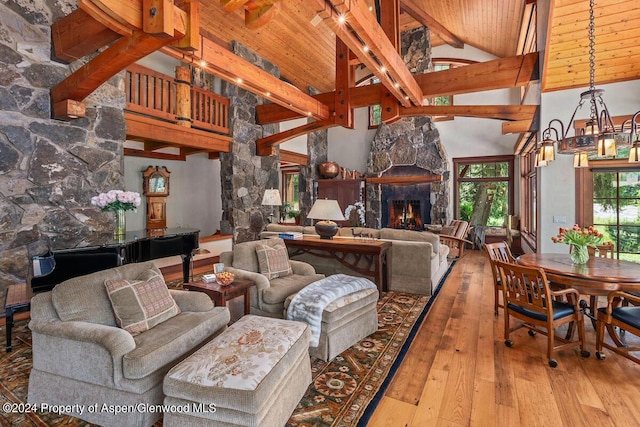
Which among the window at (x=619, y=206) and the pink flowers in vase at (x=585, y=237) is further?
the window at (x=619, y=206)

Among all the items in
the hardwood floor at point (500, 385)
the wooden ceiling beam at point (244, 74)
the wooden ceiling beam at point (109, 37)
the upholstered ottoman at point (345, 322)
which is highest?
the wooden ceiling beam at point (244, 74)

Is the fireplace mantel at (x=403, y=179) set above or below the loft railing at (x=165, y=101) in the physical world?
below

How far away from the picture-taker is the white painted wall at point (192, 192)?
299 inches

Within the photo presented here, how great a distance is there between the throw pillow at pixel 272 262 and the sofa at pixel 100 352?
1.23 m

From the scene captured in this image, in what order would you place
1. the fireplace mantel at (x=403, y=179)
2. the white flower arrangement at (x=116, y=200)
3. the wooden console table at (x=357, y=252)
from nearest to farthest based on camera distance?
the white flower arrangement at (x=116, y=200) < the wooden console table at (x=357, y=252) < the fireplace mantel at (x=403, y=179)

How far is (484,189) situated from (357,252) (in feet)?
19.2

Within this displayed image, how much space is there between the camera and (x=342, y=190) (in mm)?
9453

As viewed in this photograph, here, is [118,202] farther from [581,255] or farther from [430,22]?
[430,22]

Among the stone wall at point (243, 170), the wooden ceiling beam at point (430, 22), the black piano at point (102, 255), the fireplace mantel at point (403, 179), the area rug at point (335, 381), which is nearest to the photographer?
the area rug at point (335, 381)

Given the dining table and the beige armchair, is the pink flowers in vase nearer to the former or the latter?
the dining table

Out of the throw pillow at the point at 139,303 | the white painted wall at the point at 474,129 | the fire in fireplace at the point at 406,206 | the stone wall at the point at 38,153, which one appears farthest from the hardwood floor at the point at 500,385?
the white painted wall at the point at 474,129

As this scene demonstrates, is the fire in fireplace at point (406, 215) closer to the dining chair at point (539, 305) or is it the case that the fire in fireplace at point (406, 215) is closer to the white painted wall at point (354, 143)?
the white painted wall at point (354, 143)

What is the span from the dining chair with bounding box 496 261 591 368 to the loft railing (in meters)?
5.20

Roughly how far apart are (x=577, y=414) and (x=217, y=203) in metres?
7.91
